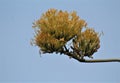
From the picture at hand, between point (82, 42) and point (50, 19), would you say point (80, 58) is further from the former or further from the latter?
point (50, 19)

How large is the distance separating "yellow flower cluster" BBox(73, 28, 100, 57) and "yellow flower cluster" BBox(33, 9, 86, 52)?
276 millimetres

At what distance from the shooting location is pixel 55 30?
17.0 meters

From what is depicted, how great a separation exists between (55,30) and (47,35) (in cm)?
37

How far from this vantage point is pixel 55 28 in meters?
17.0

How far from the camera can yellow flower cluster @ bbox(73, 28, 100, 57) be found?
1717 centimetres

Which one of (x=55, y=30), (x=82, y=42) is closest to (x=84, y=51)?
(x=82, y=42)

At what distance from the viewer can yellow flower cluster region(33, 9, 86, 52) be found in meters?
16.9

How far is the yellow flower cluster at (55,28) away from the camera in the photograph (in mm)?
16906

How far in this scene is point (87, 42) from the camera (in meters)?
17.2

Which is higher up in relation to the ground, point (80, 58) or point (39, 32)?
point (39, 32)

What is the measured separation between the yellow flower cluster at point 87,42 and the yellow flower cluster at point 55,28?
276 millimetres

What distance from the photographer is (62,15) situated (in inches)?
672

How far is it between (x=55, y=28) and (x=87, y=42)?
1385mm

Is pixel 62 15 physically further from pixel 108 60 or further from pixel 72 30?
pixel 108 60
